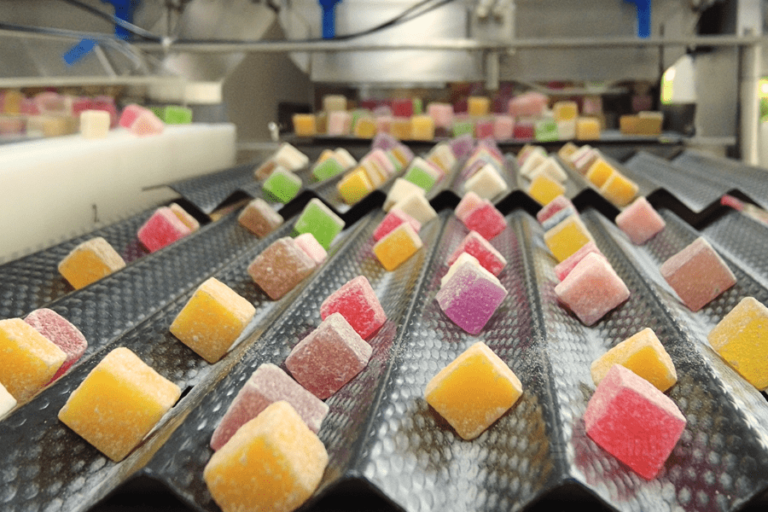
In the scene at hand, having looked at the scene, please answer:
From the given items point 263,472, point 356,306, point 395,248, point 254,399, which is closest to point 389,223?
point 395,248

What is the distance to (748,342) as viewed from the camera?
0.98 metres

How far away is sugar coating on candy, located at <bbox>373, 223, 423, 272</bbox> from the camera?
5.22 ft

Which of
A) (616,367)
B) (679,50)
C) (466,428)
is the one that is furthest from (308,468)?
(679,50)

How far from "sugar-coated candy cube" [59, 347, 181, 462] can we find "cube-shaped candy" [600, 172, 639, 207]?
5.95 ft

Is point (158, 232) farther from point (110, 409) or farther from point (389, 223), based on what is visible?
point (110, 409)

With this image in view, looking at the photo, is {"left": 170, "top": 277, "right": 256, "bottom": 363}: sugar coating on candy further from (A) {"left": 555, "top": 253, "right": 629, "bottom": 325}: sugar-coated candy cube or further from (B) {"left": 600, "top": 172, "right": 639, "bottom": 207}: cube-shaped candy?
(B) {"left": 600, "top": 172, "right": 639, "bottom": 207}: cube-shaped candy

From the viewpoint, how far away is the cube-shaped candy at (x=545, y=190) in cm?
216

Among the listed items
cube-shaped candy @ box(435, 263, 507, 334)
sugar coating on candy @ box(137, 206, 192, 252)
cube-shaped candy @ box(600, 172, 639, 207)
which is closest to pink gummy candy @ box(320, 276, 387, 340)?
cube-shaped candy @ box(435, 263, 507, 334)

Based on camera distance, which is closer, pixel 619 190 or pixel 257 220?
pixel 257 220

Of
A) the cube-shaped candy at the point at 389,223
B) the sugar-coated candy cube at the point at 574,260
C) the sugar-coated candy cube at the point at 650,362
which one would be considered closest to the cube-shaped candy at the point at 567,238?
the sugar-coated candy cube at the point at 574,260

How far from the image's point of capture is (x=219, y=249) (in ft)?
5.55

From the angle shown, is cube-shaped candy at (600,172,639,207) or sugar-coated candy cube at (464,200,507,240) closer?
sugar-coated candy cube at (464,200,507,240)

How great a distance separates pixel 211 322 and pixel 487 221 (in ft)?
3.06

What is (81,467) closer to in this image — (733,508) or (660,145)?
(733,508)
